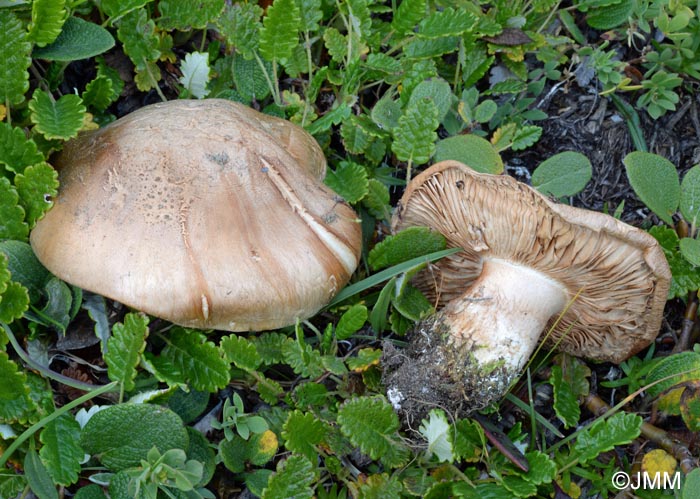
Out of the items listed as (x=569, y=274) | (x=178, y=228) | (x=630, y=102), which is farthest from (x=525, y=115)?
(x=178, y=228)

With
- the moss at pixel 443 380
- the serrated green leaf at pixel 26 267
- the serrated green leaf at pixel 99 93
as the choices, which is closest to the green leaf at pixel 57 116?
the serrated green leaf at pixel 99 93

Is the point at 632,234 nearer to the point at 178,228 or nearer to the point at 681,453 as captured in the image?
the point at 681,453

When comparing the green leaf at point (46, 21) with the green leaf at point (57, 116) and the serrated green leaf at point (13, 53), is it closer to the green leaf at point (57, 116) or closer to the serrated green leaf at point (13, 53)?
the serrated green leaf at point (13, 53)

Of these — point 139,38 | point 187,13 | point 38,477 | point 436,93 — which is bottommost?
point 38,477

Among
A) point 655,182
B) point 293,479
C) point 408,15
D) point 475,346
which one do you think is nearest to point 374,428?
point 293,479

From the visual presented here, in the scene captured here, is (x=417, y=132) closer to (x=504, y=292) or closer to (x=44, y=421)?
(x=504, y=292)

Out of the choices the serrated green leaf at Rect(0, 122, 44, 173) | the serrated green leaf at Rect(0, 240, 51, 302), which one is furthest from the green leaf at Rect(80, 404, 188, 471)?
the serrated green leaf at Rect(0, 122, 44, 173)

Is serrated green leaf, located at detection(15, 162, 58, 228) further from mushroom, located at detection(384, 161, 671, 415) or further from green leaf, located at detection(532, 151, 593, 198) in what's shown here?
green leaf, located at detection(532, 151, 593, 198)
